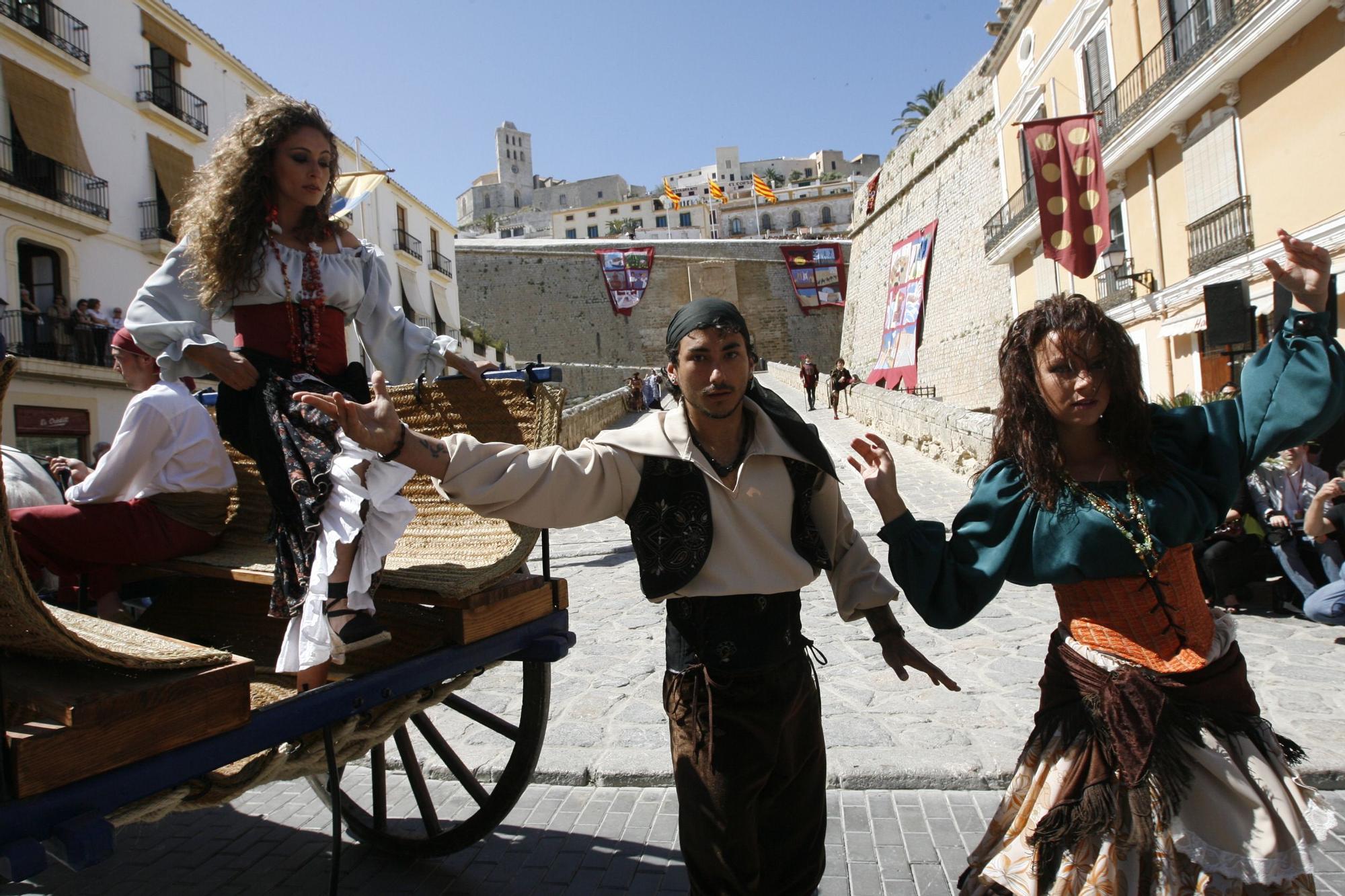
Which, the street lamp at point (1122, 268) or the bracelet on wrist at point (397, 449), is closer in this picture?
the bracelet on wrist at point (397, 449)

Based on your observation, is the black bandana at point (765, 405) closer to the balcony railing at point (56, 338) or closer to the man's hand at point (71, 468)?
the man's hand at point (71, 468)

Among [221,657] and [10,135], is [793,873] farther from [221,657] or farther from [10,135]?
[10,135]

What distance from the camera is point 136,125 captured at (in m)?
19.5

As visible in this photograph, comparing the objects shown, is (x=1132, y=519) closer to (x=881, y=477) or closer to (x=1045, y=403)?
(x=1045, y=403)

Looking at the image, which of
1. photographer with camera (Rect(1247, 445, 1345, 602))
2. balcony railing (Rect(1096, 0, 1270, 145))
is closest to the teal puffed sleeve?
photographer with camera (Rect(1247, 445, 1345, 602))

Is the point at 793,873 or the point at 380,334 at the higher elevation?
the point at 380,334

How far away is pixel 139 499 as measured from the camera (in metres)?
2.92

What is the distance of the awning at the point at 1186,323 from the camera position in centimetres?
1464

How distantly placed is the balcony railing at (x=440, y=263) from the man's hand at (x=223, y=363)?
33063 mm

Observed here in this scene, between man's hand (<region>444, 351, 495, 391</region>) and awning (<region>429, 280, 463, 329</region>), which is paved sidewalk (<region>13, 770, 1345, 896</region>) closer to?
man's hand (<region>444, 351, 495, 391</region>)

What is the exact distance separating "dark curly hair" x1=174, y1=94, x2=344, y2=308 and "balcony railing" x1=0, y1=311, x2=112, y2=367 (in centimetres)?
1692

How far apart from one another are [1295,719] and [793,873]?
3.00 m

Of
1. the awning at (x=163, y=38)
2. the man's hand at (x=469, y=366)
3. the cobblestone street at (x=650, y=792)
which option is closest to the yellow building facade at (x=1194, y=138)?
the cobblestone street at (x=650, y=792)

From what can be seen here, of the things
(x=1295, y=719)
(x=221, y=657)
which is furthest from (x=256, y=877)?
(x=1295, y=719)
